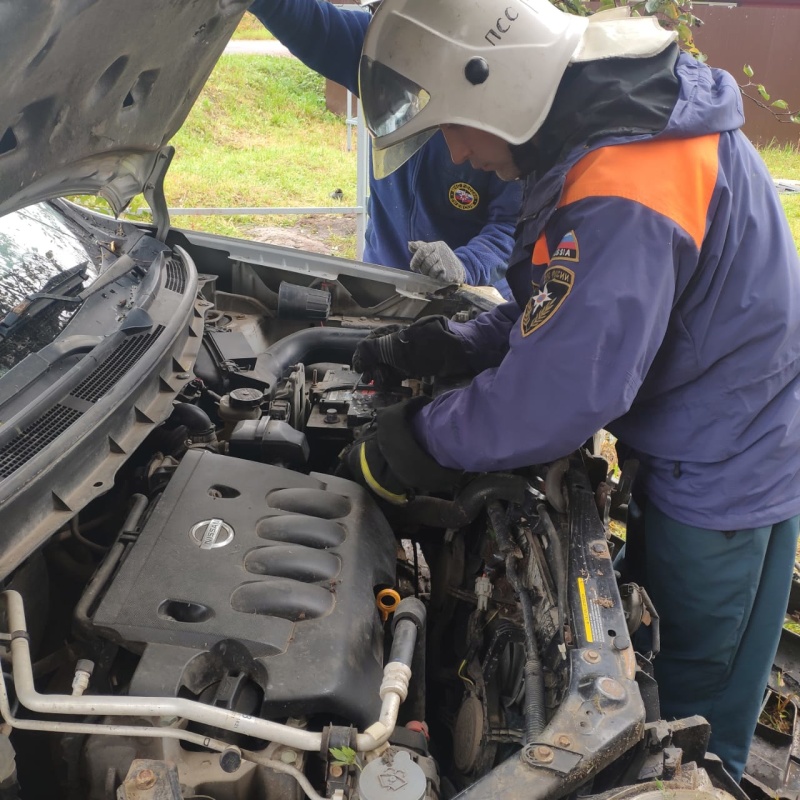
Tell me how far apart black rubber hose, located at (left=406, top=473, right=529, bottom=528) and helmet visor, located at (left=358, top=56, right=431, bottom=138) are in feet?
2.97

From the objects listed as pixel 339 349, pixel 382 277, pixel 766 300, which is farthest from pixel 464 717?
pixel 382 277

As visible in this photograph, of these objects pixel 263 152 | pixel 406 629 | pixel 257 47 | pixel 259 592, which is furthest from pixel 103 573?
pixel 257 47

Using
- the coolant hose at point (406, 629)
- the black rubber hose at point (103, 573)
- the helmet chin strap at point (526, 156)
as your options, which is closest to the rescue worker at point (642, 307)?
the helmet chin strap at point (526, 156)

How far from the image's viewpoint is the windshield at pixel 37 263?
1787 mm

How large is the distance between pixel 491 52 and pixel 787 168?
9688 mm

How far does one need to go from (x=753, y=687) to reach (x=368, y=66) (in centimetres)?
195

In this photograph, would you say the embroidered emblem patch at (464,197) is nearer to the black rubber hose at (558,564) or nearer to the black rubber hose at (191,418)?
the black rubber hose at (191,418)

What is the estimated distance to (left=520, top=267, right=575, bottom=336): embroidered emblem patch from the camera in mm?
1443

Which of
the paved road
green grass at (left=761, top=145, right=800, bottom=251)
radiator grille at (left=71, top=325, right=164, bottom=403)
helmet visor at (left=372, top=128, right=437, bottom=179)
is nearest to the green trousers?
helmet visor at (left=372, top=128, right=437, bottom=179)

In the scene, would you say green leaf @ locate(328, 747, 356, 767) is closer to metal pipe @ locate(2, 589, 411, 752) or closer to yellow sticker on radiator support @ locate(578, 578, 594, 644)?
metal pipe @ locate(2, 589, 411, 752)

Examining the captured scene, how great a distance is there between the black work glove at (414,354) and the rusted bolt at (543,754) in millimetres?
1283

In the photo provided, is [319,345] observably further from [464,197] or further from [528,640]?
[528,640]

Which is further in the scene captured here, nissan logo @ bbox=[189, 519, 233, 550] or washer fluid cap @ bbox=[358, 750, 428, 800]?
nissan logo @ bbox=[189, 519, 233, 550]

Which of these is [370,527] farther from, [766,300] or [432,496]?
[766,300]
